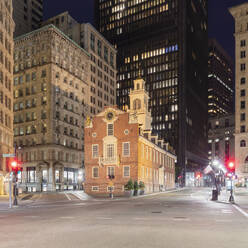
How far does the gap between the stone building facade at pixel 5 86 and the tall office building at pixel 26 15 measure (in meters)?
69.4

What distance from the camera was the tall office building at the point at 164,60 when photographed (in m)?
167

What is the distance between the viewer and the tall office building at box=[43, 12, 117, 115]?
117 m

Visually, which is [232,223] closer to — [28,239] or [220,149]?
[28,239]

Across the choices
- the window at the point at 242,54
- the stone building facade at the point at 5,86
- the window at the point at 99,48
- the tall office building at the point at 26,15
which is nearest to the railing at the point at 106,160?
the stone building facade at the point at 5,86

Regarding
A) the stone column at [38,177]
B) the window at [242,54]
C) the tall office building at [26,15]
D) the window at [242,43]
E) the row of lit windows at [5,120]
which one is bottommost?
the stone column at [38,177]

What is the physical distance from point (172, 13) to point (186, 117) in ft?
163

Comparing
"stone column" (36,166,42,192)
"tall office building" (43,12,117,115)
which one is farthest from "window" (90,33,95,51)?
"stone column" (36,166,42,192)

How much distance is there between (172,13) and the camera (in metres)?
173

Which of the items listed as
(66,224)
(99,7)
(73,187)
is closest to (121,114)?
(73,187)

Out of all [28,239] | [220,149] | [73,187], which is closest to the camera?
[28,239]

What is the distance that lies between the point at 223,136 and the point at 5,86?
135 metres

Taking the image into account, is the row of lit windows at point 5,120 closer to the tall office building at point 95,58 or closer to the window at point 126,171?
the window at point 126,171

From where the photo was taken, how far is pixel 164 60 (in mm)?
171125

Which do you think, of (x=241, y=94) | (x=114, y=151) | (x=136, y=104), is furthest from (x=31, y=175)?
(x=241, y=94)
